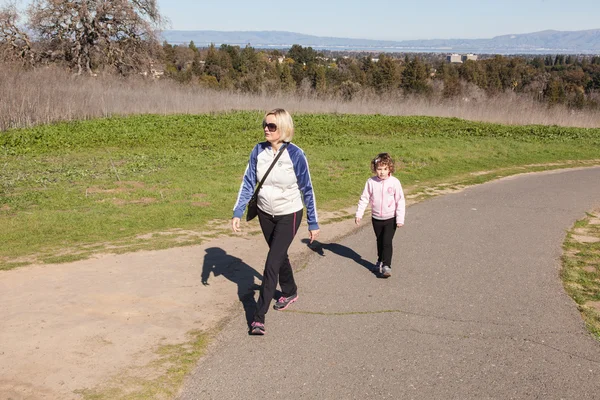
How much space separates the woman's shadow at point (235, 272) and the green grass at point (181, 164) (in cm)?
80

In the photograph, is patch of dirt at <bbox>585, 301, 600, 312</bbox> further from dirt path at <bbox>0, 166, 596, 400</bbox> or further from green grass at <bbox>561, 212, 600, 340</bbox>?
dirt path at <bbox>0, 166, 596, 400</bbox>

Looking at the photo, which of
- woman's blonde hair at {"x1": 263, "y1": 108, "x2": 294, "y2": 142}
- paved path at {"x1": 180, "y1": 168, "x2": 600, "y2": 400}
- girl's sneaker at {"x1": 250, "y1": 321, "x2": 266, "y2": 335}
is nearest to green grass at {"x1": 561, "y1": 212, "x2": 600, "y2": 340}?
paved path at {"x1": 180, "y1": 168, "x2": 600, "y2": 400}

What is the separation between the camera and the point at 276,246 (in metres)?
5.58

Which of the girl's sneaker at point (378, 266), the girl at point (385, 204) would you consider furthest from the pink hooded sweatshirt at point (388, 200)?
the girl's sneaker at point (378, 266)

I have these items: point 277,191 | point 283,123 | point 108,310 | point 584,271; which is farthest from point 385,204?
point 108,310

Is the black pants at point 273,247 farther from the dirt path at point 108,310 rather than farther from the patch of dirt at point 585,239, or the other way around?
the patch of dirt at point 585,239

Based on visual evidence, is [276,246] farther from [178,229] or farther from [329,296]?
[178,229]

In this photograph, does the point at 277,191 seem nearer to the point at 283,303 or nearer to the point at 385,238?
the point at 283,303

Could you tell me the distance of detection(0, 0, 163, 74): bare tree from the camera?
35.9 m

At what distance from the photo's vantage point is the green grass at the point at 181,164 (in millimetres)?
9211

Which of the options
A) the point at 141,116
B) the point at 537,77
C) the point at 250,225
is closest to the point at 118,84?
the point at 141,116

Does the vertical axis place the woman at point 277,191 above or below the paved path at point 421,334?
above

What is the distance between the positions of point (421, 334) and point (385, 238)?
2.00 m

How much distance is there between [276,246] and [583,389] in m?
2.56
